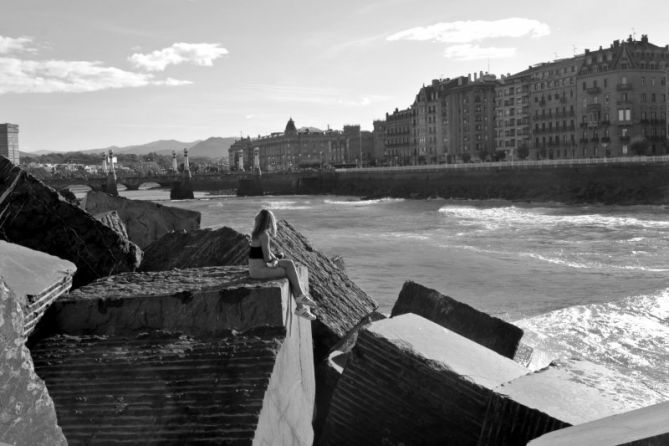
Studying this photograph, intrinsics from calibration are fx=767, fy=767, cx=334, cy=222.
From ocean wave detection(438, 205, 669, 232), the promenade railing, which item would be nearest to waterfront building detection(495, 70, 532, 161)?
the promenade railing

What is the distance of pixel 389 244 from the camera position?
25.6 meters

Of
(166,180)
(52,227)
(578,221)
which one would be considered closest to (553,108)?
(166,180)

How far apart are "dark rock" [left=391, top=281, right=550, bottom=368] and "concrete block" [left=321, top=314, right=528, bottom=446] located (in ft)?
5.27

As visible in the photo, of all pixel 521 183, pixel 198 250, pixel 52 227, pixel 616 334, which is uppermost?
pixel 52 227

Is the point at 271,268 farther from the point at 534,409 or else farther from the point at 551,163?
the point at 551,163

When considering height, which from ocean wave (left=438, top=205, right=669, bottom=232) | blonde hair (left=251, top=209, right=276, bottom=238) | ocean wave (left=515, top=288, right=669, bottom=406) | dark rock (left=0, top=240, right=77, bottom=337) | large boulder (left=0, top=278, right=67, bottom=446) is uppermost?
blonde hair (left=251, top=209, right=276, bottom=238)

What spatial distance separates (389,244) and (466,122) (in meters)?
91.7

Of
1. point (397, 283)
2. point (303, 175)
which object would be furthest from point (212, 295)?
point (303, 175)

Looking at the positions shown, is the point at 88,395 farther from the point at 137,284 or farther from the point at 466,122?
the point at 466,122

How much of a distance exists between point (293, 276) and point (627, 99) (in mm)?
85498

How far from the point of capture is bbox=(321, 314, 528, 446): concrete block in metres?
3.59

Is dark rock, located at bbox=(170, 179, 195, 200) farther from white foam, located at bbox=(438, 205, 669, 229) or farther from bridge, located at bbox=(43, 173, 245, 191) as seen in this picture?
white foam, located at bbox=(438, 205, 669, 229)

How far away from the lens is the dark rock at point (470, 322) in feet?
18.2

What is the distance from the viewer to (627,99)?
82.2m
